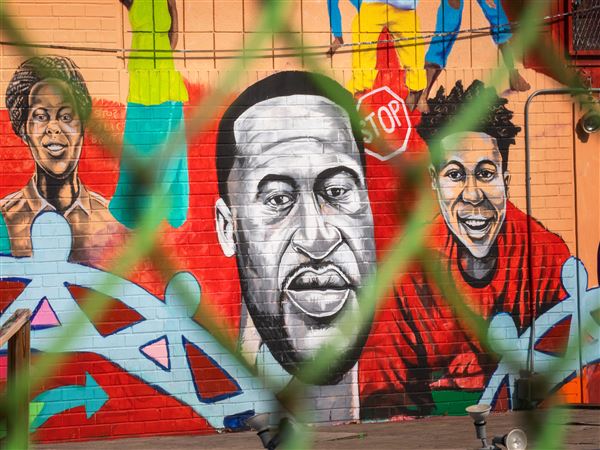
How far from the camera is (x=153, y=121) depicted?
9102 mm

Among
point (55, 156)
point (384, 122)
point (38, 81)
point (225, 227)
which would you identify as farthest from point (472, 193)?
point (38, 81)

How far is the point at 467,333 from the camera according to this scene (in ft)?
31.8

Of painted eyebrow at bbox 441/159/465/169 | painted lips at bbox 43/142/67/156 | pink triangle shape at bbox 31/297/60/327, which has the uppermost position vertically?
painted lips at bbox 43/142/67/156

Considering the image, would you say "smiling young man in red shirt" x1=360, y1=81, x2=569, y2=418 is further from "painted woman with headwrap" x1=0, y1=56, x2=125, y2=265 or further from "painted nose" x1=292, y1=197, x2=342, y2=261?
"painted woman with headwrap" x1=0, y1=56, x2=125, y2=265

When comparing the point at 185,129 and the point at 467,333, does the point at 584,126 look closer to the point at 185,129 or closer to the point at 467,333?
the point at 467,333

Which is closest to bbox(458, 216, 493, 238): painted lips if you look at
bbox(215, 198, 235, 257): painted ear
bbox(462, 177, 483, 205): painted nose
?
bbox(462, 177, 483, 205): painted nose

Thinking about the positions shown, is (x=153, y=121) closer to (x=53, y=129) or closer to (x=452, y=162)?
(x=53, y=129)

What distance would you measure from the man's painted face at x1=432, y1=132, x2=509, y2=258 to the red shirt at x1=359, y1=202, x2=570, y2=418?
0.11 meters

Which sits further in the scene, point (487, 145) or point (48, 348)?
point (487, 145)

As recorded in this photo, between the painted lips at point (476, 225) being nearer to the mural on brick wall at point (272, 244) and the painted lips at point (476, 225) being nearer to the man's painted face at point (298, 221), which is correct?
the mural on brick wall at point (272, 244)

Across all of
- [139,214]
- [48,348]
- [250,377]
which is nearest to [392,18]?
[139,214]

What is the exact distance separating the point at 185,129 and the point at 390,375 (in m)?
2.96

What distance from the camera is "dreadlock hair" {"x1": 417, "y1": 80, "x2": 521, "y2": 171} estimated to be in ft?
31.7

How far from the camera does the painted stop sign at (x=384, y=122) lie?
952 centimetres
